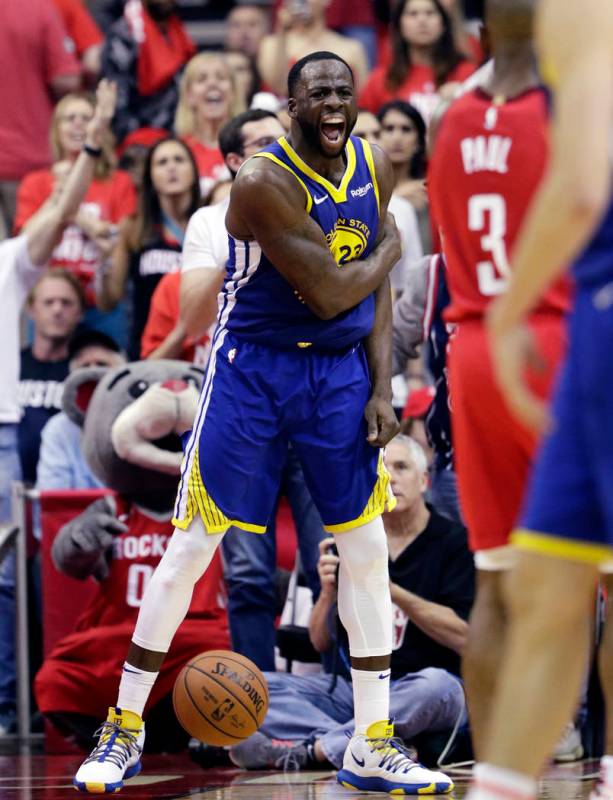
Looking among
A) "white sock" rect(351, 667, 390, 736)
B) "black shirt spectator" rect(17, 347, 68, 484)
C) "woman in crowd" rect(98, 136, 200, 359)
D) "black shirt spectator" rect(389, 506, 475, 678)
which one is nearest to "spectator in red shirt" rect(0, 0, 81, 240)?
"woman in crowd" rect(98, 136, 200, 359)

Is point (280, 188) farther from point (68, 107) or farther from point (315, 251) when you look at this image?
point (68, 107)

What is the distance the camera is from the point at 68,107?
9453mm

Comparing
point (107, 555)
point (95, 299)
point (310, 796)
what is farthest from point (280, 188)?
point (95, 299)

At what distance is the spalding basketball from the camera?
5578mm

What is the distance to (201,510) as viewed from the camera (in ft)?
17.4

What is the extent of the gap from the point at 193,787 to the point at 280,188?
2.21m

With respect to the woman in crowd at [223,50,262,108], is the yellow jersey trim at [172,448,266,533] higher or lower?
lower

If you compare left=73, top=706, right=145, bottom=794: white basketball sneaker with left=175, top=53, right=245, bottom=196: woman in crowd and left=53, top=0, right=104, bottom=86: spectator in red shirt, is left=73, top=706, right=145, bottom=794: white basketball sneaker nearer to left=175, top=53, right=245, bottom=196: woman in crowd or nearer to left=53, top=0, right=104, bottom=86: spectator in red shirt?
left=175, top=53, right=245, bottom=196: woman in crowd

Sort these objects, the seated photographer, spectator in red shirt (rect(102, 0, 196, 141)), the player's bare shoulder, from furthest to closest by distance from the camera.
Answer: spectator in red shirt (rect(102, 0, 196, 141)), the seated photographer, the player's bare shoulder

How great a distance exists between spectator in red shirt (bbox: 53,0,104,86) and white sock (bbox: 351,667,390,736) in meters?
6.81

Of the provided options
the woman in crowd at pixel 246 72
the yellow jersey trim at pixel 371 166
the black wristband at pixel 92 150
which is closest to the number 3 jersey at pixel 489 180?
the yellow jersey trim at pixel 371 166

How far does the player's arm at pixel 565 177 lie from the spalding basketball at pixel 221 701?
2.84 meters

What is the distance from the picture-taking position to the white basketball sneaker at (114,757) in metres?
5.23

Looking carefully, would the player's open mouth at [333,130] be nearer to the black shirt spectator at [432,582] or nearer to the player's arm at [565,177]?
the black shirt spectator at [432,582]
